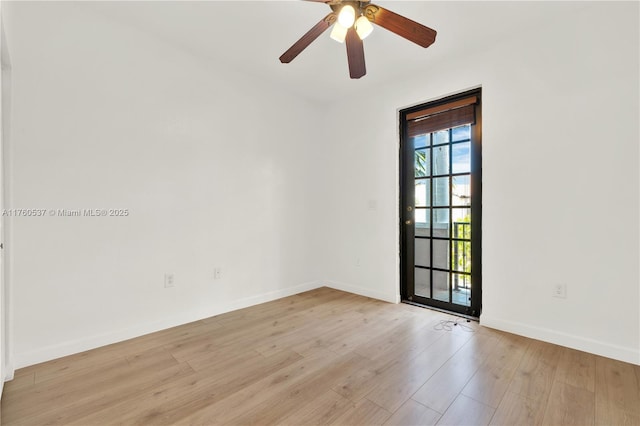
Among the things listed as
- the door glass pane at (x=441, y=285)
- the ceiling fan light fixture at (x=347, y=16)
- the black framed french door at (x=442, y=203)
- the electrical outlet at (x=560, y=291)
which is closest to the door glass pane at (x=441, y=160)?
the black framed french door at (x=442, y=203)

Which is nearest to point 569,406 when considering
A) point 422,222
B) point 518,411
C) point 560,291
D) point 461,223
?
point 518,411

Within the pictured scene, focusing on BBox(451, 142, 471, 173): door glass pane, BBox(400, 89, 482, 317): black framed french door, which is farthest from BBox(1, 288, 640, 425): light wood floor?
BBox(451, 142, 471, 173): door glass pane

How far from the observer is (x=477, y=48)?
8.56 ft

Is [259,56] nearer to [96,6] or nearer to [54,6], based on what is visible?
[96,6]

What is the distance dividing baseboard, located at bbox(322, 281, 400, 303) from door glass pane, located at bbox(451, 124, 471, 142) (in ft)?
5.87

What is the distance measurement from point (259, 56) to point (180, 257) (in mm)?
2024

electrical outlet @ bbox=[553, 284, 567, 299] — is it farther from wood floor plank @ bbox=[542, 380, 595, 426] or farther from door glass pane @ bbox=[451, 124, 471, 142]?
door glass pane @ bbox=[451, 124, 471, 142]

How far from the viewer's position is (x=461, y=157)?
290 centimetres

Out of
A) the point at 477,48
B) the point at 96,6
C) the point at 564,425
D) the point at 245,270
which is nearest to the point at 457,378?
the point at 564,425

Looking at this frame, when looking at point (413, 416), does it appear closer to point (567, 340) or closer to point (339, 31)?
point (567, 340)

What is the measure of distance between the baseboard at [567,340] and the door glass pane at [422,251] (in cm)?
75

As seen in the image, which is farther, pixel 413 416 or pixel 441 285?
pixel 441 285

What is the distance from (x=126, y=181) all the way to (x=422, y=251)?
9.53 feet

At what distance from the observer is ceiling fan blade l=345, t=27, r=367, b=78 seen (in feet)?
6.01
